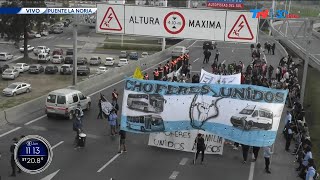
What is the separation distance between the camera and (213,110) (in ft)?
62.2

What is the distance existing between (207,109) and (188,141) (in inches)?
74.0

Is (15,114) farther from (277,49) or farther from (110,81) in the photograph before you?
(277,49)

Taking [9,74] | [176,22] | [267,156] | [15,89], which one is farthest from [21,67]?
[267,156]

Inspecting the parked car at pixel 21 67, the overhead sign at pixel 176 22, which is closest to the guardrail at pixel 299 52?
the overhead sign at pixel 176 22

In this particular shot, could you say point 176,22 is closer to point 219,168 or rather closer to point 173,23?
point 173,23

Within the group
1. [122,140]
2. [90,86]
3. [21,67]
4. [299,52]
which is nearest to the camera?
[122,140]

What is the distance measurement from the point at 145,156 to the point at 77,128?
349 centimetres

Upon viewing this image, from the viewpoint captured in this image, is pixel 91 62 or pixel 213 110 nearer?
pixel 213 110

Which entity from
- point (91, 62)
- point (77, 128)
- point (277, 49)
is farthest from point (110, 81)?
point (91, 62)

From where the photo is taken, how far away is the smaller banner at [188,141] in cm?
1992

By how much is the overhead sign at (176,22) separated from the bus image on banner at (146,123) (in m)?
10.0

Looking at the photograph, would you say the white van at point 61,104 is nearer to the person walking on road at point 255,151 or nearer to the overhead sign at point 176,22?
the overhead sign at point 176,22

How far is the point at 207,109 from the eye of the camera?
749 inches

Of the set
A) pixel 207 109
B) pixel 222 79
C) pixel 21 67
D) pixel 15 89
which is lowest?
pixel 21 67
